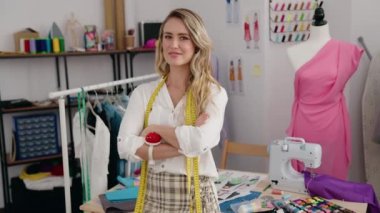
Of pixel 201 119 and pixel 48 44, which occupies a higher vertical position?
pixel 48 44

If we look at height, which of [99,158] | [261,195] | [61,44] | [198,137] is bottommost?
[261,195]

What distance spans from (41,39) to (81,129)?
1.60 meters

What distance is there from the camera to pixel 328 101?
255cm

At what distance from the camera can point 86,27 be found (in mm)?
3863

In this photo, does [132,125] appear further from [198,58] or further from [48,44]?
[48,44]

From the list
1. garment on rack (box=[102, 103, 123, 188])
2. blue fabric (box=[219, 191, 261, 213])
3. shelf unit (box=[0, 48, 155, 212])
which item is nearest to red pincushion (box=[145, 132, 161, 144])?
blue fabric (box=[219, 191, 261, 213])

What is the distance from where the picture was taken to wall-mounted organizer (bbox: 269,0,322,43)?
319 centimetres

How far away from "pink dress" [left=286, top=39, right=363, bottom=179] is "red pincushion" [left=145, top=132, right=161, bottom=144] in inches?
58.1

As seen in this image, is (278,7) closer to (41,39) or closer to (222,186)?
(222,186)

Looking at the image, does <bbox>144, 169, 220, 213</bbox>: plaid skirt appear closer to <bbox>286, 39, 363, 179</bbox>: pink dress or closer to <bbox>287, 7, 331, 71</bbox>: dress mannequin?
<bbox>286, 39, 363, 179</bbox>: pink dress

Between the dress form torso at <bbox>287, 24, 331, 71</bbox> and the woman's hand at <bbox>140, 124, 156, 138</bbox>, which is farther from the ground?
the dress form torso at <bbox>287, 24, 331, 71</bbox>

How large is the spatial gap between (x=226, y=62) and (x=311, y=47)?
1.05m

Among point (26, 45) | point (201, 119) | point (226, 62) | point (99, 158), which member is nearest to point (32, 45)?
point (26, 45)

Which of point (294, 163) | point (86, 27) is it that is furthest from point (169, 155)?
point (86, 27)
